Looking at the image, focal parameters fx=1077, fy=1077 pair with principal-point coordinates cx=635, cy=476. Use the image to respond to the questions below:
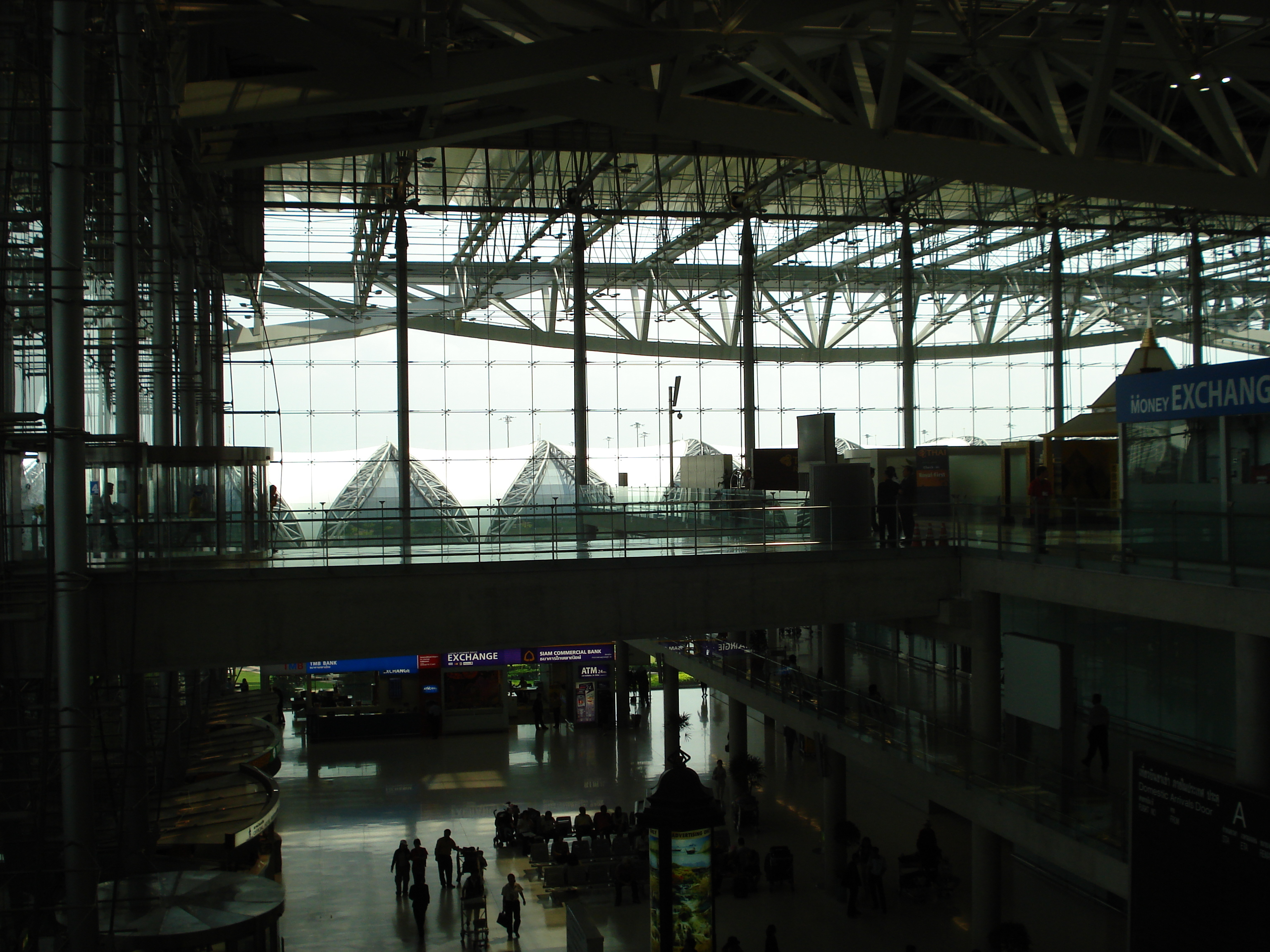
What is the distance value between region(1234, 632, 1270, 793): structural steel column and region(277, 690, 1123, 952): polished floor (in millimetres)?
5540

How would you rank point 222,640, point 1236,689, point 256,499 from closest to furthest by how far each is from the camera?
point 1236,689 < point 222,640 < point 256,499

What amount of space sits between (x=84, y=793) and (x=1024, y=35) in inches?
835

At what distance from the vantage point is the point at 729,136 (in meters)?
21.7

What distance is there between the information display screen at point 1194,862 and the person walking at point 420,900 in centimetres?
1045

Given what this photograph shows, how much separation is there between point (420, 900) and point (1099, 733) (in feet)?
34.2

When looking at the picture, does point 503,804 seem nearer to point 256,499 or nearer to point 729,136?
point 256,499

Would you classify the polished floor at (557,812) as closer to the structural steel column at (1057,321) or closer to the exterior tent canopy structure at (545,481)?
the exterior tent canopy structure at (545,481)

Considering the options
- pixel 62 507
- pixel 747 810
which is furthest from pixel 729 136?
pixel 62 507

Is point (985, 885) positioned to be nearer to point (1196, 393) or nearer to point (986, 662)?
point (986, 662)

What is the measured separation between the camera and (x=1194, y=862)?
10336mm

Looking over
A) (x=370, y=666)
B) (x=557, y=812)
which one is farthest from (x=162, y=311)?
(x=370, y=666)

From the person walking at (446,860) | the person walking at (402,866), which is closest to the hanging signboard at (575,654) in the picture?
the person walking at (446,860)

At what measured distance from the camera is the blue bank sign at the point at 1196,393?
12.2 meters

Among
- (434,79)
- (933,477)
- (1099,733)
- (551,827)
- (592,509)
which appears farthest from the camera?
(933,477)
